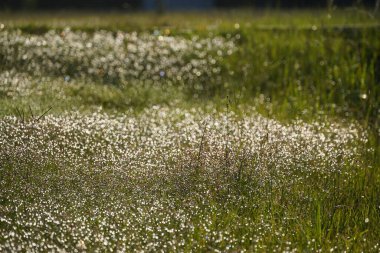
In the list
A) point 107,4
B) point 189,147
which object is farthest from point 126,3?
point 189,147

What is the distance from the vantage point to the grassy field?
2.46 metres

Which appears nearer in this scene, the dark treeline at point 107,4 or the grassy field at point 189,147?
the grassy field at point 189,147

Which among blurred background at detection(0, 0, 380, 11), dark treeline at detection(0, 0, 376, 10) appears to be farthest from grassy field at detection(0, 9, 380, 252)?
dark treeline at detection(0, 0, 376, 10)

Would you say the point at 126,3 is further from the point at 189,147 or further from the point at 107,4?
the point at 189,147

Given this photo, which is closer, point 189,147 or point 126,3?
point 189,147

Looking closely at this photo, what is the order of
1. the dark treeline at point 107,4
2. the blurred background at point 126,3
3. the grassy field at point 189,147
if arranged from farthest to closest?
the dark treeline at point 107,4
the blurred background at point 126,3
the grassy field at point 189,147

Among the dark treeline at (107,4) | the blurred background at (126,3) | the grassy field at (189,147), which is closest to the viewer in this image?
the grassy field at (189,147)

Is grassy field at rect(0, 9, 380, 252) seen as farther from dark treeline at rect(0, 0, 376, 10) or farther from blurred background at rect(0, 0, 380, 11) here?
dark treeline at rect(0, 0, 376, 10)

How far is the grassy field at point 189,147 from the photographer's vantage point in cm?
246

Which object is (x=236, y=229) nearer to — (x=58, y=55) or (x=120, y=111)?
(x=120, y=111)

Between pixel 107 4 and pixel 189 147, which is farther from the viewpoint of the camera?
pixel 107 4

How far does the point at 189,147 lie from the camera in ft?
10.4

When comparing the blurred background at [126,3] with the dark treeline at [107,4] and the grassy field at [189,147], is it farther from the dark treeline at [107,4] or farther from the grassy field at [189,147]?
the grassy field at [189,147]

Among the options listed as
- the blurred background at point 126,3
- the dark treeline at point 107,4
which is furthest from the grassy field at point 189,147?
the dark treeline at point 107,4
